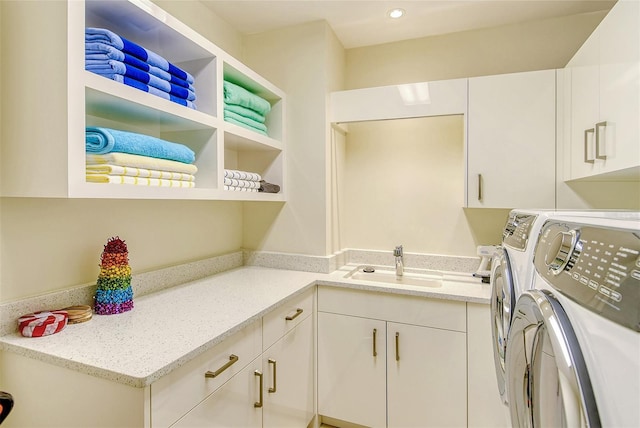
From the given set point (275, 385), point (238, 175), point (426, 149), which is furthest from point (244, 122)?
point (275, 385)

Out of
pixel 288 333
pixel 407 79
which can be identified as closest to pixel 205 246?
pixel 288 333

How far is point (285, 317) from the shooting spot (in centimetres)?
158

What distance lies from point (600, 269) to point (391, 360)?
1.51 m

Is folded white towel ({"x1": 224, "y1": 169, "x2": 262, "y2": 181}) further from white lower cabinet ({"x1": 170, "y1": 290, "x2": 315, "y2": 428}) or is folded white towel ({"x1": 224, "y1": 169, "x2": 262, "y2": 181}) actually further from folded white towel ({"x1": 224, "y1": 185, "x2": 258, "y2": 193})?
white lower cabinet ({"x1": 170, "y1": 290, "x2": 315, "y2": 428})

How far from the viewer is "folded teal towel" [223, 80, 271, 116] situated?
167cm

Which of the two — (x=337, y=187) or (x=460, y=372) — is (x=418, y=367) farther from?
(x=337, y=187)

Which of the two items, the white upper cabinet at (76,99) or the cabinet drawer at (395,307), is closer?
the white upper cabinet at (76,99)

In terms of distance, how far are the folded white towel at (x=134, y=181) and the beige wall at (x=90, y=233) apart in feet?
1.00

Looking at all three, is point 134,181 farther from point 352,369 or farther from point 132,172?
point 352,369

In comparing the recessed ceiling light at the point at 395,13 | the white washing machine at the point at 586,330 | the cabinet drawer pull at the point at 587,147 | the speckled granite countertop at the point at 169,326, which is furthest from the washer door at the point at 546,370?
the recessed ceiling light at the point at 395,13

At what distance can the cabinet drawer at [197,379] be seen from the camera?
908mm

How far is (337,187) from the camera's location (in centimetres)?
235

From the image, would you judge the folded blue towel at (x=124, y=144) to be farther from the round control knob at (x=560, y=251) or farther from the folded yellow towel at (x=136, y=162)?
the round control knob at (x=560, y=251)

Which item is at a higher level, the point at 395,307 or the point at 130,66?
the point at 130,66
